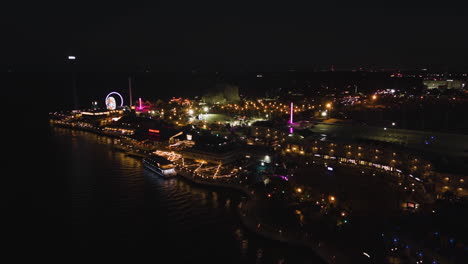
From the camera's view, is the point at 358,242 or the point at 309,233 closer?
the point at 358,242

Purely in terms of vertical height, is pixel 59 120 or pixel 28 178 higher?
pixel 59 120

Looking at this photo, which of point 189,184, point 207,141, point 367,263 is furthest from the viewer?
point 207,141

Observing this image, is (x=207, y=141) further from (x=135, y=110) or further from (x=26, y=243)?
(x=135, y=110)

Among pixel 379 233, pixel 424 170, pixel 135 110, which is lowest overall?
pixel 379 233

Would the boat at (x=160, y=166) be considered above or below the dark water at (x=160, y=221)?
above

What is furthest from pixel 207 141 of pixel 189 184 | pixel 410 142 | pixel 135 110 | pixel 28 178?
pixel 135 110
